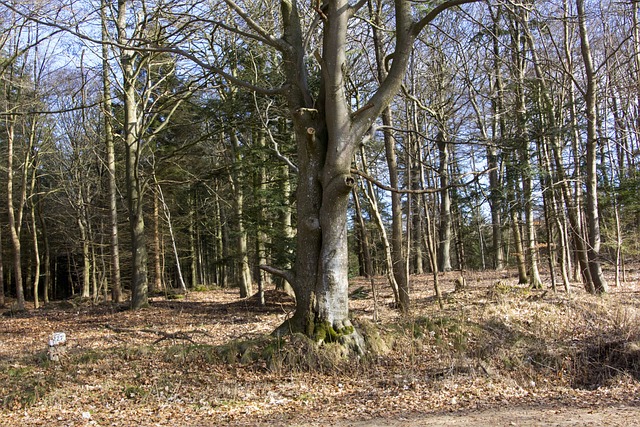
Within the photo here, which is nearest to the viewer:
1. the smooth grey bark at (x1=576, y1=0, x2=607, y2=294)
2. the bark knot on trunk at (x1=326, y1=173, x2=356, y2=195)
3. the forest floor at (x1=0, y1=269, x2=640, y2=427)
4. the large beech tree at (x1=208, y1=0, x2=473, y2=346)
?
the forest floor at (x1=0, y1=269, x2=640, y2=427)

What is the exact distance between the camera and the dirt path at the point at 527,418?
16.9 feet

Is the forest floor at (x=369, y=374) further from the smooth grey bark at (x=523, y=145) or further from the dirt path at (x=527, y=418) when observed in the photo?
the smooth grey bark at (x=523, y=145)

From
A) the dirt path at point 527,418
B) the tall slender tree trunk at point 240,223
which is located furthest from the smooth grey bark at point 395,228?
the dirt path at point 527,418

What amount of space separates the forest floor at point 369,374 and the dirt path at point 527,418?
0.07ft

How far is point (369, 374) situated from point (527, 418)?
8.46ft

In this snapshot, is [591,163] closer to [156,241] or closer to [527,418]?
[527,418]

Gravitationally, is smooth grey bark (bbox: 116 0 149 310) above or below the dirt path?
above

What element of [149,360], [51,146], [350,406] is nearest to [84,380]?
[149,360]

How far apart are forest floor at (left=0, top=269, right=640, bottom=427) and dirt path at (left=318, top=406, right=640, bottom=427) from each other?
21 millimetres

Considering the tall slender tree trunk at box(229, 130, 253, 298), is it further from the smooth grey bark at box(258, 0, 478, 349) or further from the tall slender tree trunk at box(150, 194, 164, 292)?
the tall slender tree trunk at box(150, 194, 164, 292)

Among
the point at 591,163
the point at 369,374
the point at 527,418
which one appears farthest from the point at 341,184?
the point at 591,163

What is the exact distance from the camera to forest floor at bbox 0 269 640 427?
5773mm

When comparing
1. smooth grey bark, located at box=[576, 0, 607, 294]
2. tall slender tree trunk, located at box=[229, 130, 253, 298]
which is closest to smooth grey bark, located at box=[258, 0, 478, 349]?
smooth grey bark, located at box=[576, 0, 607, 294]

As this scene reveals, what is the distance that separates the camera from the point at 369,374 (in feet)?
24.4
